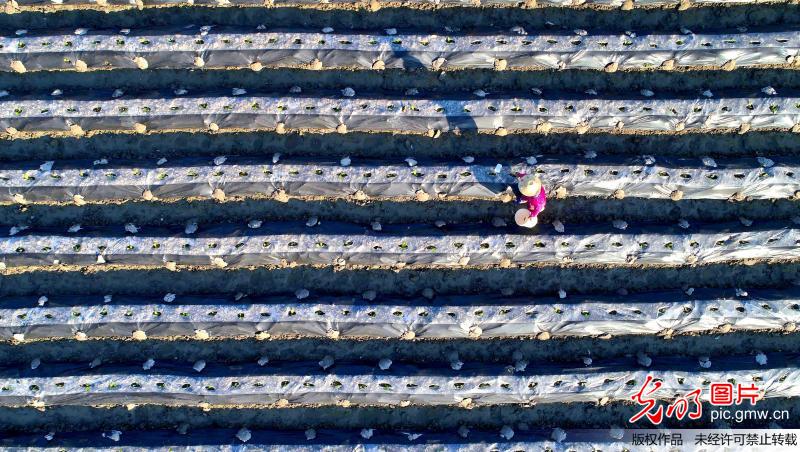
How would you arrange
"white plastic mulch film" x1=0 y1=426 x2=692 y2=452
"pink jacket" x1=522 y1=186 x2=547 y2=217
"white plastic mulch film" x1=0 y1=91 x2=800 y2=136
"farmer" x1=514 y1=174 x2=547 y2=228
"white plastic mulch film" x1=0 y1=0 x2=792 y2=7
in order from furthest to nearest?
"white plastic mulch film" x1=0 y1=0 x2=792 y2=7
"white plastic mulch film" x1=0 y1=91 x2=800 y2=136
"white plastic mulch film" x1=0 y1=426 x2=692 y2=452
"pink jacket" x1=522 y1=186 x2=547 y2=217
"farmer" x1=514 y1=174 x2=547 y2=228

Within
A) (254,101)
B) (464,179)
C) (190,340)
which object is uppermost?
(254,101)

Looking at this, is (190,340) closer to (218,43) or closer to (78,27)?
(218,43)

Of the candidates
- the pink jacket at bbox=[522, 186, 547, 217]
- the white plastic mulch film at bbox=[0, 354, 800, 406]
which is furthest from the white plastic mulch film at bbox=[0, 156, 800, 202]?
the white plastic mulch film at bbox=[0, 354, 800, 406]

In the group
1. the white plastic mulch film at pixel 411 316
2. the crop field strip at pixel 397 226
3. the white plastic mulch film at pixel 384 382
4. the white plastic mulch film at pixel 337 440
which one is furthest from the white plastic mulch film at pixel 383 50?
the white plastic mulch film at pixel 337 440

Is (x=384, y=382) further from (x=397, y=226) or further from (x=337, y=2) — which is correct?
(x=337, y=2)

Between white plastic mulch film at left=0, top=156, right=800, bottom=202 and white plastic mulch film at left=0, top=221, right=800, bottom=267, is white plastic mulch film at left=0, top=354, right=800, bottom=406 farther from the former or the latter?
white plastic mulch film at left=0, top=156, right=800, bottom=202


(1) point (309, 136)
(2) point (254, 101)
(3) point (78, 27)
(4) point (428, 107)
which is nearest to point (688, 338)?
(4) point (428, 107)
